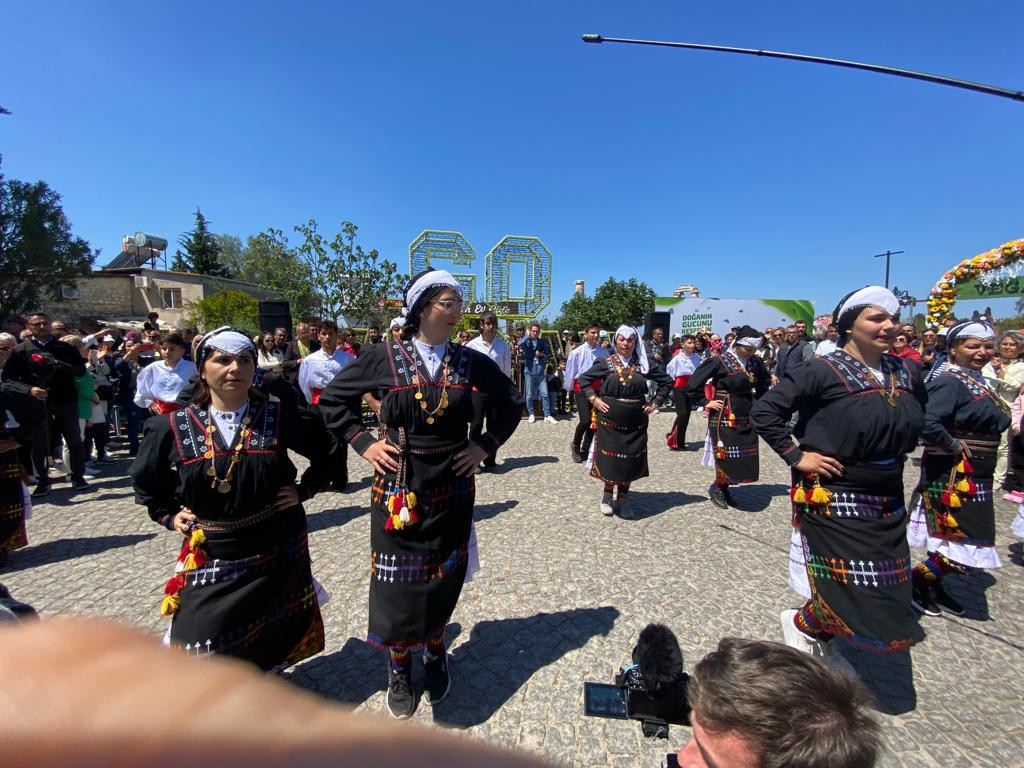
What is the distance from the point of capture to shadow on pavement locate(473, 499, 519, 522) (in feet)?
18.0

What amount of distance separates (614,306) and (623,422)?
3277cm

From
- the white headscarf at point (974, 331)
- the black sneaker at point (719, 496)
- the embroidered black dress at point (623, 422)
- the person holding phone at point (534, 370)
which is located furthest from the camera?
the person holding phone at point (534, 370)

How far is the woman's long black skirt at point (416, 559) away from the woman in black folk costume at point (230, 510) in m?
0.42

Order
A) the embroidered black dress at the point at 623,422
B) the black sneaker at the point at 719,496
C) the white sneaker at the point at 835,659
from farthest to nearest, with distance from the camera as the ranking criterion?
1. the black sneaker at the point at 719,496
2. the embroidered black dress at the point at 623,422
3. the white sneaker at the point at 835,659

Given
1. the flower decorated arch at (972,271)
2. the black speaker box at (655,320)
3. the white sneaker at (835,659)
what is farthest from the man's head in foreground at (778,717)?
the black speaker box at (655,320)

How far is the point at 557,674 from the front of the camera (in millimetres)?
2906

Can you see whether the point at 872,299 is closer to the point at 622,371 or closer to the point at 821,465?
the point at 821,465

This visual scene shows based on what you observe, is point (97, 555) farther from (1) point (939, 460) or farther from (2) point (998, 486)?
(2) point (998, 486)

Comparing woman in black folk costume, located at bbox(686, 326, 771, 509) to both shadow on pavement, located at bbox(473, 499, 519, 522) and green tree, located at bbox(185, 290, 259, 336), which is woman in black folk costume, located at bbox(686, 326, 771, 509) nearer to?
shadow on pavement, located at bbox(473, 499, 519, 522)

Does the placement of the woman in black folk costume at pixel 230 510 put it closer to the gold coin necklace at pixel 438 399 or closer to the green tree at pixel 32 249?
the gold coin necklace at pixel 438 399

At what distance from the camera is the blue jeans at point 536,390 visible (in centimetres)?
1186

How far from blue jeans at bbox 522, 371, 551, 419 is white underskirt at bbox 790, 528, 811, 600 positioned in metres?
Result: 8.95

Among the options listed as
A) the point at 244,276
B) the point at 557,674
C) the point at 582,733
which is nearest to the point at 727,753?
the point at 582,733

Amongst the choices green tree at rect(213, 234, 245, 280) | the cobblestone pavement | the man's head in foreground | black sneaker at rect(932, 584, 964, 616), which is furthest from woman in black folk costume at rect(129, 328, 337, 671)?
green tree at rect(213, 234, 245, 280)
